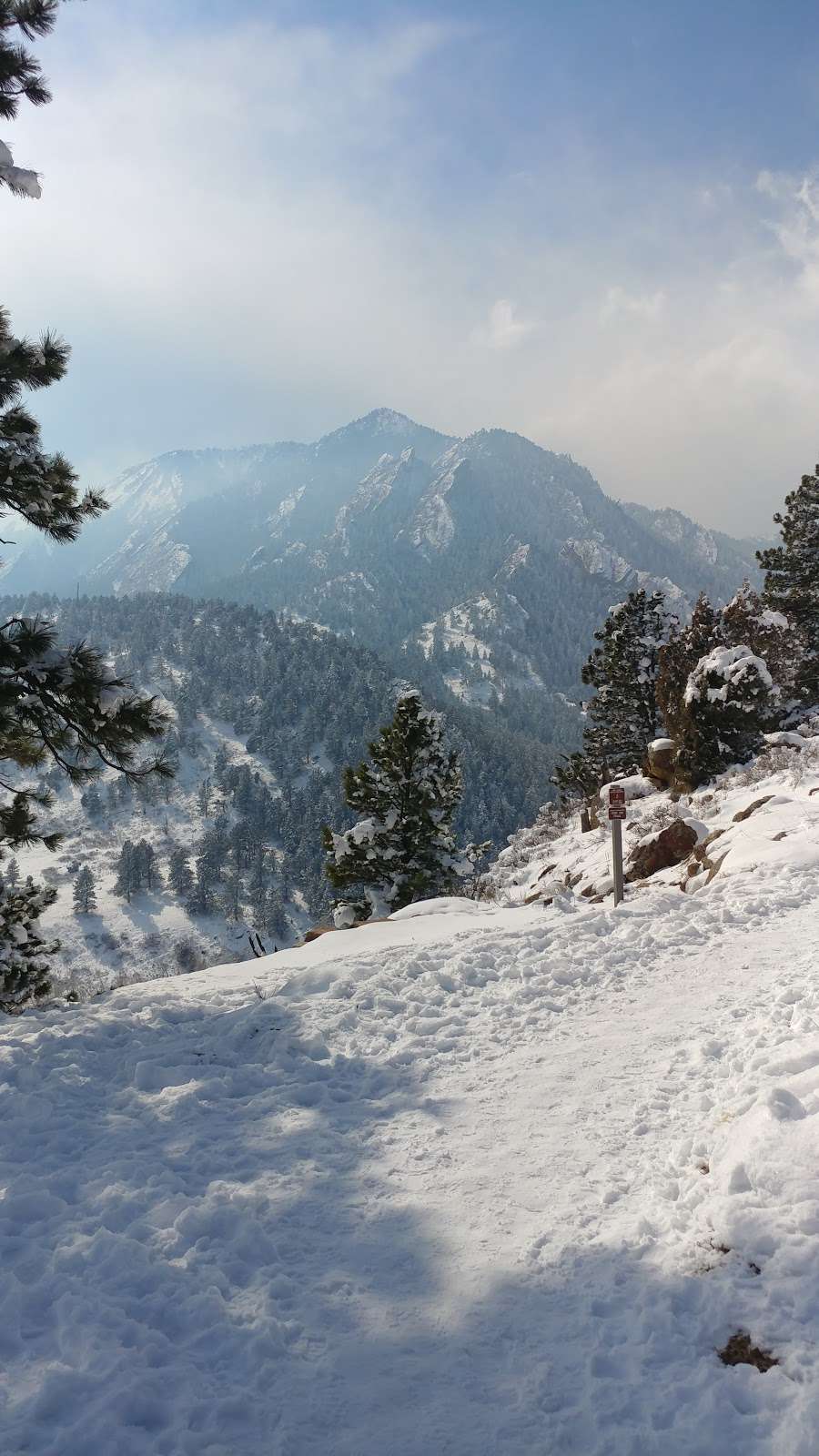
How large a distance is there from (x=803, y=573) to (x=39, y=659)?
2791 cm

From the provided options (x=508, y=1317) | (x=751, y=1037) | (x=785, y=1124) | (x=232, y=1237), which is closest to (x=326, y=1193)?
(x=232, y=1237)

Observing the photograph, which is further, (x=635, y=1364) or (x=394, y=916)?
(x=394, y=916)

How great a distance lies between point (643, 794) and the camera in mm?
22438

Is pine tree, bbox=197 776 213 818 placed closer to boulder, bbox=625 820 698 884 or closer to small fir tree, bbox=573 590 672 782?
small fir tree, bbox=573 590 672 782

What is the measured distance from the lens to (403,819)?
20.5 meters

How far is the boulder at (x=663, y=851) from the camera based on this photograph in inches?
532

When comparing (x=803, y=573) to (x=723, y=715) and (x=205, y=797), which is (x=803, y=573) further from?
(x=205, y=797)

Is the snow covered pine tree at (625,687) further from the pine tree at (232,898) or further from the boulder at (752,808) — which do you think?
the pine tree at (232,898)

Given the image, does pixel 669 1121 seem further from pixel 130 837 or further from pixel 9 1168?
pixel 130 837

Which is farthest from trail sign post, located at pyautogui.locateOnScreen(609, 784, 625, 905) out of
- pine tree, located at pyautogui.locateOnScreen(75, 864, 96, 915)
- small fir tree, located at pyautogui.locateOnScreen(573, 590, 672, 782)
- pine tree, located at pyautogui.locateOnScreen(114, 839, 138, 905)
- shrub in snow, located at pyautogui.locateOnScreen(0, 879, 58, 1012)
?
pine tree, located at pyautogui.locateOnScreen(114, 839, 138, 905)

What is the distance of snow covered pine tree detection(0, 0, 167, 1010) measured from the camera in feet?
23.2

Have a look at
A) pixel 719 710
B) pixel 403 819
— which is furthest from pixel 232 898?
pixel 719 710

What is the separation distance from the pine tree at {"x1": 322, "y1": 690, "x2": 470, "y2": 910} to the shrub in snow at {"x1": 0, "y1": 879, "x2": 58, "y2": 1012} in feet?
26.2

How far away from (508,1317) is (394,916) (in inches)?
322
